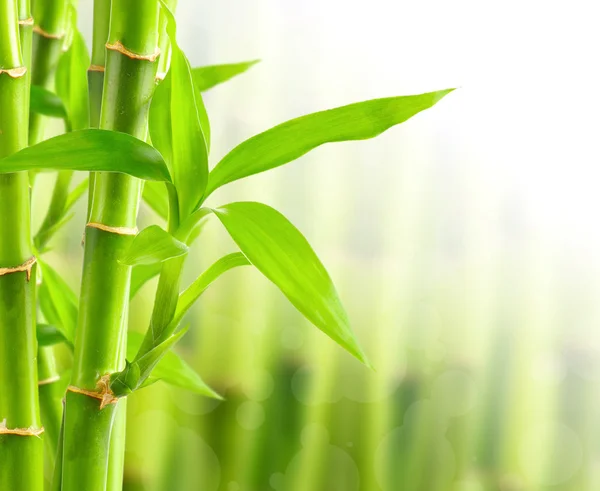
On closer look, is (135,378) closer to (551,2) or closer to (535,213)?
(535,213)

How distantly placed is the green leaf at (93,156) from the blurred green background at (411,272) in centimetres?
82

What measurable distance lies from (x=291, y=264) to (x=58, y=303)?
28 centimetres

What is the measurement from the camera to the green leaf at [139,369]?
42 centimetres

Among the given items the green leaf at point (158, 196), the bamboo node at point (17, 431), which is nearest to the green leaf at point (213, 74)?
the green leaf at point (158, 196)

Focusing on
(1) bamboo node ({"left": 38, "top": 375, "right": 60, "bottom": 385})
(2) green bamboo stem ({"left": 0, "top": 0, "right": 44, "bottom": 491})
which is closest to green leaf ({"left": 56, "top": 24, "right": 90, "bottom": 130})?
(2) green bamboo stem ({"left": 0, "top": 0, "right": 44, "bottom": 491})

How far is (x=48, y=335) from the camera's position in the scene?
55 cm

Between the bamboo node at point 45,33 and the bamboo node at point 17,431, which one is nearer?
the bamboo node at point 17,431

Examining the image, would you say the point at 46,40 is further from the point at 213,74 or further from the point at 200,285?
the point at 200,285

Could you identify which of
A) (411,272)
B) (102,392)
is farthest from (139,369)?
(411,272)

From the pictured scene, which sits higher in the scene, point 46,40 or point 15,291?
point 46,40

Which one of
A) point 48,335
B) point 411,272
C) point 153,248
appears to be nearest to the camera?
point 153,248

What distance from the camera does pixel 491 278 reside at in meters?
1.15

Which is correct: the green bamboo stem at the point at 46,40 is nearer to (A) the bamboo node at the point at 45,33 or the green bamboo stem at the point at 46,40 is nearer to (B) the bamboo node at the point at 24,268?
(A) the bamboo node at the point at 45,33

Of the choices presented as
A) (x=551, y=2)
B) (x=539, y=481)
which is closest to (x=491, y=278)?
(x=539, y=481)
